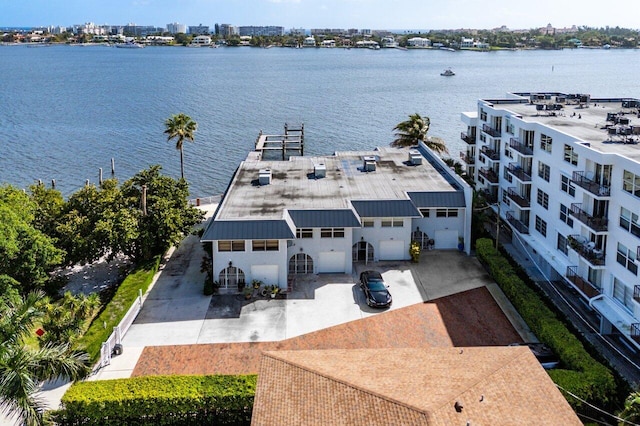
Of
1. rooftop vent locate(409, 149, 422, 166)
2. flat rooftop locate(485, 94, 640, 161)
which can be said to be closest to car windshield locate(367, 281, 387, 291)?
flat rooftop locate(485, 94, 640, 161)

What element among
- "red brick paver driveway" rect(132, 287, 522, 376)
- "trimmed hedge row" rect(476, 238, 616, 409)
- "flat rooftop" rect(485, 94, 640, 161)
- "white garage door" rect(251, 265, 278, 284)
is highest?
"flat rooftop" rect(485, 94, 640, 161)

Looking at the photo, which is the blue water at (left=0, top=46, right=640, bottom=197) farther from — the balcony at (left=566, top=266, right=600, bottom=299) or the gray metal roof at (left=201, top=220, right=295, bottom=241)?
the balcony at (left=566, top=266, right=600, bottom=299)

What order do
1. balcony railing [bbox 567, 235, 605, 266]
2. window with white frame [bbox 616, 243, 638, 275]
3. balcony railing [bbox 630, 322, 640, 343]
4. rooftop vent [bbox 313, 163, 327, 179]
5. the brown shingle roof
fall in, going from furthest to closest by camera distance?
rooftop vent [bbox 313, 163, 327, 179] < balcony railing [bbox 567, 235, 605, 266] < window with white frame [bbox 616, 243, 638, 275] < balcony railing [bbox 630, 322, 640, 343] < the brown shingle roof

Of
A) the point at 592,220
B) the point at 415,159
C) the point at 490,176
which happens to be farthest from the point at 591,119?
the point at 592,220

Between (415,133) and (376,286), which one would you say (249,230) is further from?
(415,133)

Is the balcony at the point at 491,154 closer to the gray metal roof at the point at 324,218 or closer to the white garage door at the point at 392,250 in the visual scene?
the white garage door at the point at 392,250

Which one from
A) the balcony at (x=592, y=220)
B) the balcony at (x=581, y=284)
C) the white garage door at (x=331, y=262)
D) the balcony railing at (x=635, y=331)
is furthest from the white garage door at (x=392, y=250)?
the balcony railing at (x=635, y=331)

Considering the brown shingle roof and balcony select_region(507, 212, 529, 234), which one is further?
balcony select_region(507, 212, 529, 234)
